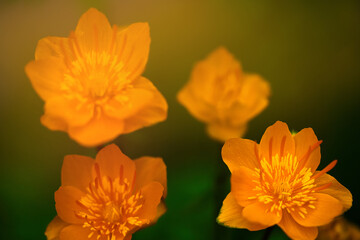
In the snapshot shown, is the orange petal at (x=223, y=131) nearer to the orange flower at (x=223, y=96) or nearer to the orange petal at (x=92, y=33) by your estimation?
the orange flower at (x=223, y=96)

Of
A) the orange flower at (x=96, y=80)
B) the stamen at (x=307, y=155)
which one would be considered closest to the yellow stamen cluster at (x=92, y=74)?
the orange flower at (x=96, y=80)

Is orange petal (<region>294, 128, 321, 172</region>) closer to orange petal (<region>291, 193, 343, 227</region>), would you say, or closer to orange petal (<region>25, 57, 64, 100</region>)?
orange petal (<region>291, 193, 343, 227</region>)

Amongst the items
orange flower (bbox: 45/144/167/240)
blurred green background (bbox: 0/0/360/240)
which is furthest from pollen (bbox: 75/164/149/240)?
blurred green background (bbox: 0/0/360/240)

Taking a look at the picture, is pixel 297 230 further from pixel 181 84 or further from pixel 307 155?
pixel 181 84

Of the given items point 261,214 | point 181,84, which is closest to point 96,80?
point 261,214

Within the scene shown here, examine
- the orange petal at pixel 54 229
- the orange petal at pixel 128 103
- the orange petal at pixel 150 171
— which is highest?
the orange petal at pixel 128 103
